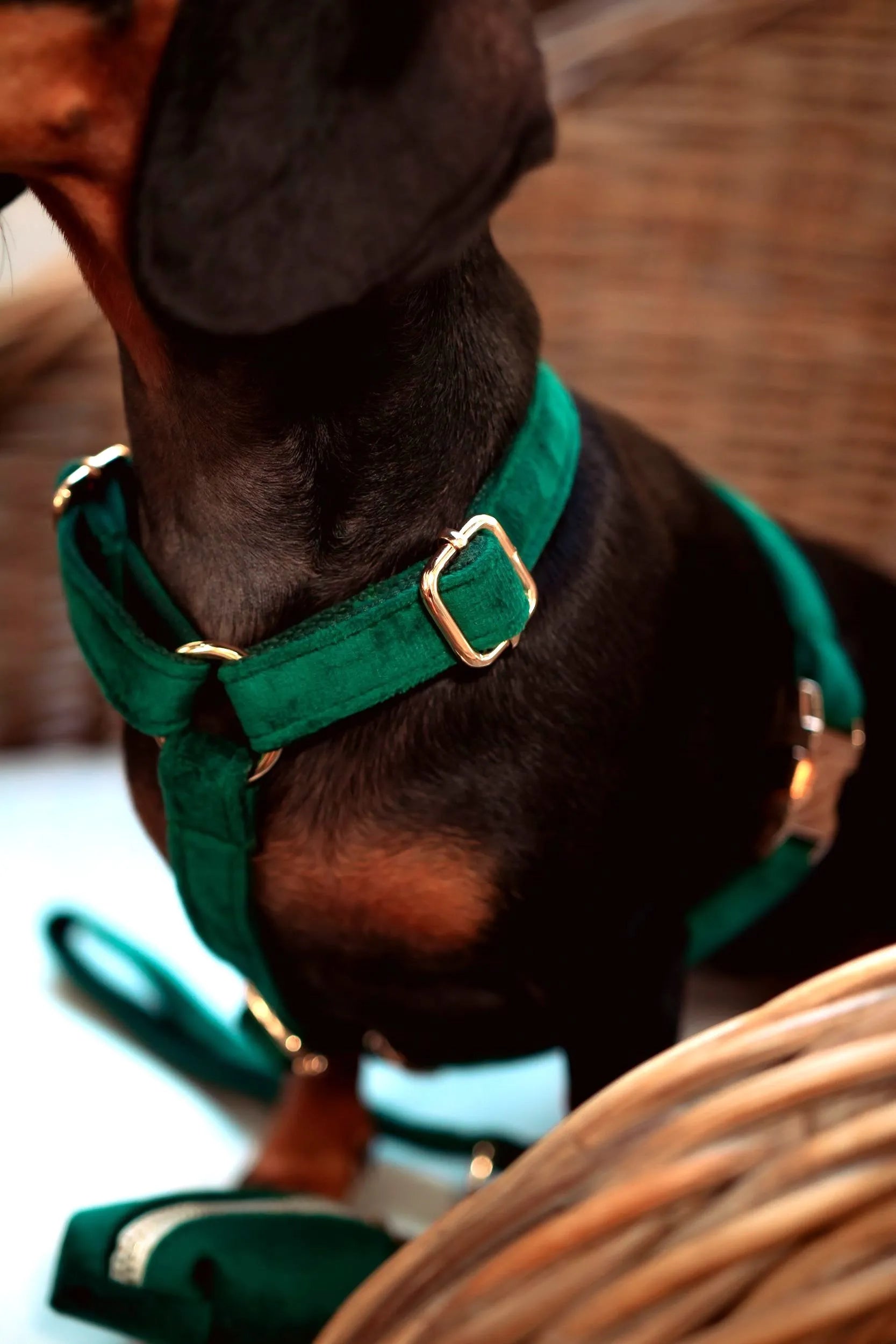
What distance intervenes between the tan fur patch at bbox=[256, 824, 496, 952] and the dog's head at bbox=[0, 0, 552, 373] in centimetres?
32

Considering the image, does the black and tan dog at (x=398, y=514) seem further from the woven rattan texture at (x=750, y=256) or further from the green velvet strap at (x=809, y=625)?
the woven rattan texture at (x=750, y=256)

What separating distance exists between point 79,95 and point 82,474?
296mm

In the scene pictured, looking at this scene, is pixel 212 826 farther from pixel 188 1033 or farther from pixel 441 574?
Result: pixel 188 1033

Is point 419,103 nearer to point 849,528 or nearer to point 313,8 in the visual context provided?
point 313,8

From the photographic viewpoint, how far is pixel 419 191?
1.77ft

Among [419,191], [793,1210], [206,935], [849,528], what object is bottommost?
[849,528]

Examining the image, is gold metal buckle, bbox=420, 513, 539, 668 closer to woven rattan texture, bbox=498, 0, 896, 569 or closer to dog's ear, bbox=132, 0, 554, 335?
dog's ear, bbox=132, 0, 554, 335

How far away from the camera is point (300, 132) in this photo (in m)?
0.55

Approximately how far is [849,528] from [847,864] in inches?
24.0

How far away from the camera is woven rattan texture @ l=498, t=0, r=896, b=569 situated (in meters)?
1.38

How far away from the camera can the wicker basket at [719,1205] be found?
20.9 inches

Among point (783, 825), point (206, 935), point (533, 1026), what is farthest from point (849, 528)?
point (206, 935)

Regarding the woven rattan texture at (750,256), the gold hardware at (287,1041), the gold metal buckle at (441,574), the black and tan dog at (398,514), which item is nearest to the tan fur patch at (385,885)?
the black and tan dog at (398,514)

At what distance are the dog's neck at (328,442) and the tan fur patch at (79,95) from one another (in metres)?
0.09
